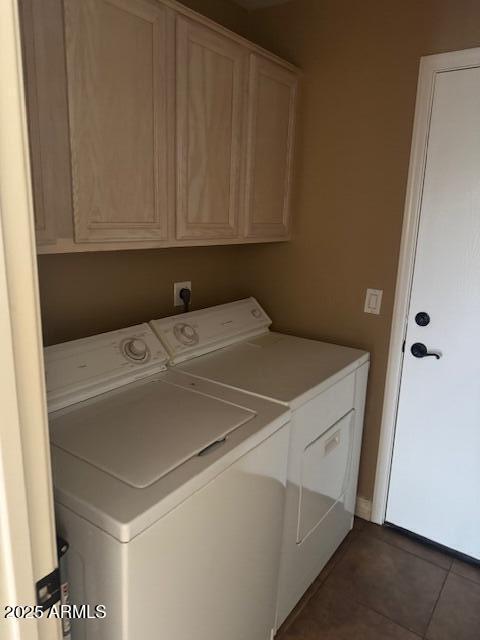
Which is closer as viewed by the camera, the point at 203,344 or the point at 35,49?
the point at 35,49

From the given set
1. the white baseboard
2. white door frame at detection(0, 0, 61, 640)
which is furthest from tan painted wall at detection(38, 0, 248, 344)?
the white baseboard

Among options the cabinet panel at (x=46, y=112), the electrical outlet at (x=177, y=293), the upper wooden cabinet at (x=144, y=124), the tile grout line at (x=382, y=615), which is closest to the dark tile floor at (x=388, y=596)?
the tile grout line at (x=382, y=615)

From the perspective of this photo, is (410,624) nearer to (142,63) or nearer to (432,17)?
(142,63)

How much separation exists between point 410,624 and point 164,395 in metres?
1.35

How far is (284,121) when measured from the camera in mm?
2152

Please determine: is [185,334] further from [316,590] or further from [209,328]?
[316,590]

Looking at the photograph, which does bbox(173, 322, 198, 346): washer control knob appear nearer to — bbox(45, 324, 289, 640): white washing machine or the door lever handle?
bbox(45, 324, 289, 640): white washing machine

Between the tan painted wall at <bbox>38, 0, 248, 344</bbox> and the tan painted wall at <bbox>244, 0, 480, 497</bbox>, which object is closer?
the tan painted wall at <bbox>38, 0, 248, 344</bbox>

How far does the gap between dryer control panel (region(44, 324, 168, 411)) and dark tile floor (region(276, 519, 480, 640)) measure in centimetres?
116

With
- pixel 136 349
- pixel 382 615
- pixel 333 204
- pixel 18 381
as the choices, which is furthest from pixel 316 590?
pixel 18 381

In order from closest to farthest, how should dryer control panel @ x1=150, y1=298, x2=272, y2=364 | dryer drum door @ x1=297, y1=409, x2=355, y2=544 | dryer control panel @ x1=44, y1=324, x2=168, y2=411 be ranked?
dryer control panel @ x1=44, y1=324, x2=168, y2=411
dryer drum door @ x1=297, y1=409, x2=355, y2=544
dryer control panel @ x1=150, y1=298, x2=272, y2=364

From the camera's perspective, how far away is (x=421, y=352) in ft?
6.93

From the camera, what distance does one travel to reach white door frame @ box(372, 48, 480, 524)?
1.88 meters

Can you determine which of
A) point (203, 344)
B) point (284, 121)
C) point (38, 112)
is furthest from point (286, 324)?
point (38, 112)
